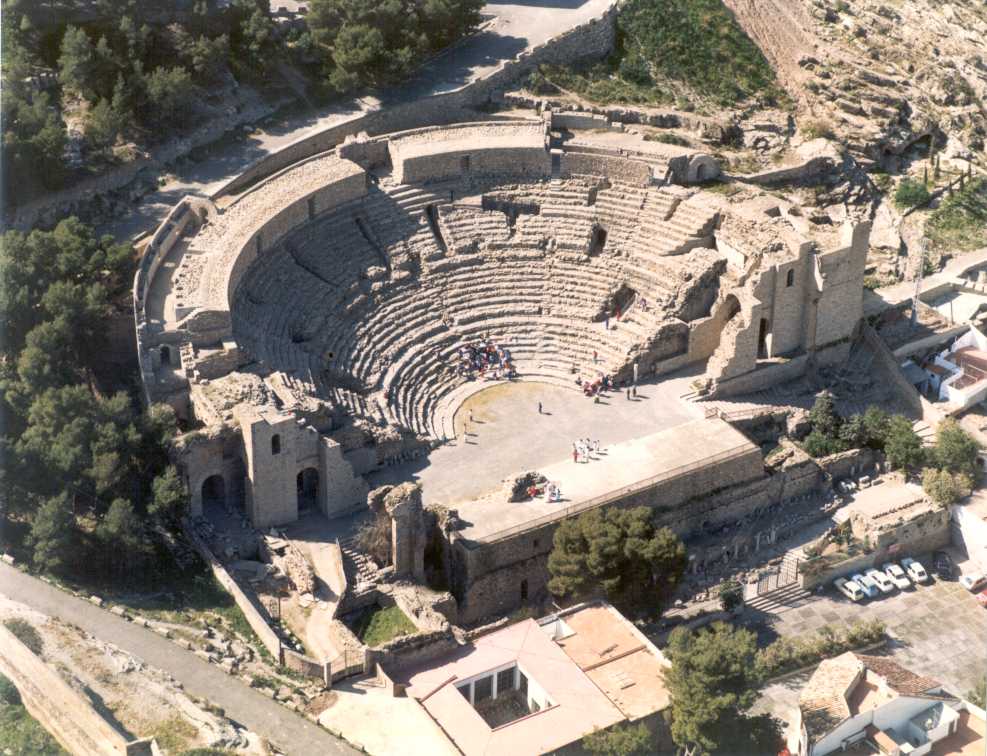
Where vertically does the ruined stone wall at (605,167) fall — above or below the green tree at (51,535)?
above

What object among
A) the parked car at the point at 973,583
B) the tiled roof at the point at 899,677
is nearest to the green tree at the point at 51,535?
the tiled roof at the point at 899,677

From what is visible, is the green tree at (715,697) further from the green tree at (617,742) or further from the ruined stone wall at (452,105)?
the ruined stone wall at (452,105)

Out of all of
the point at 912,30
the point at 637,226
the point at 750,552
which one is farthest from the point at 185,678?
the point at 912,30

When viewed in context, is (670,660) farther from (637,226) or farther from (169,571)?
(637,226)

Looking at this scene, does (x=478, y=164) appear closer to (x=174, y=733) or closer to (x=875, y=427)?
(x=875, y=427)

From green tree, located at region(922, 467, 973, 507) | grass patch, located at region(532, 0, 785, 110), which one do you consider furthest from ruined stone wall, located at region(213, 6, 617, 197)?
green tree, located at region(922, 467, 973, 507)

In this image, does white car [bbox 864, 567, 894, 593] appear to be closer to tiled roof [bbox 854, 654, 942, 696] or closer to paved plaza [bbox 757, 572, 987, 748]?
paved plaza [bbox 757, 572, 987, 748]
